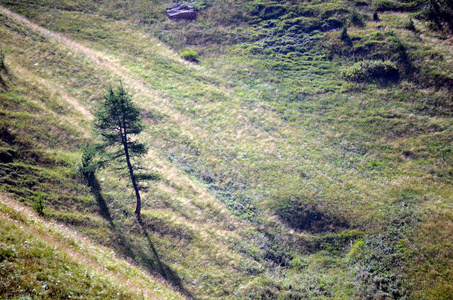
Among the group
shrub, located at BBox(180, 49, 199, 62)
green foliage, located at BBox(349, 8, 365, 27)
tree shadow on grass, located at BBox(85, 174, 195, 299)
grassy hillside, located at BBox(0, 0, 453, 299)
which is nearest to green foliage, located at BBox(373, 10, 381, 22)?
grassy hillside, located at BBox(0, 0, 453, 299)

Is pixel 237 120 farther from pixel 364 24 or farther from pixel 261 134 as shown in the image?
pixel 364 24

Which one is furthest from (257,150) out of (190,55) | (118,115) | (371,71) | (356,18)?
(356,18)

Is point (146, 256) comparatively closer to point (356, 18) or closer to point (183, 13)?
point (356, 18)

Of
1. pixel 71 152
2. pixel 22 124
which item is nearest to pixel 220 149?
pixel 71 152

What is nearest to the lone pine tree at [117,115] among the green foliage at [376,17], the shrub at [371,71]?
the shrub at [371,71]

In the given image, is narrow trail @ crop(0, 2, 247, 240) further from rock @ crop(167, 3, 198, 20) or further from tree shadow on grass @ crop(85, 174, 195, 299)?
rock @ crop(167, 3, 198, 20)

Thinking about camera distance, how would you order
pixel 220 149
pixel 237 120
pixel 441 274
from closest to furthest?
pixel 441 274 < pixel 220 149 < pixel 237 120
